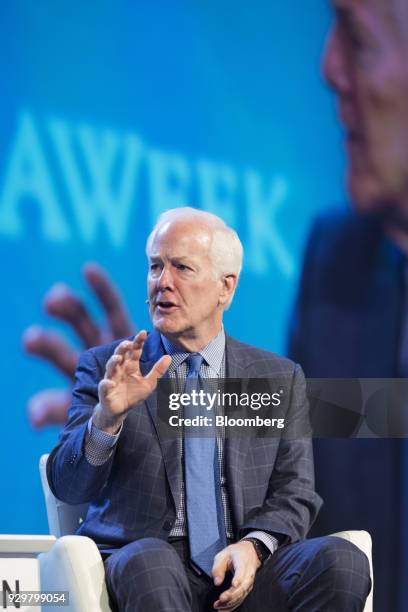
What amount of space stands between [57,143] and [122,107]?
0.84 ft

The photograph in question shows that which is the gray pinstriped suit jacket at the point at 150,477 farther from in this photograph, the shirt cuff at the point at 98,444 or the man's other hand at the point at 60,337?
the man's other hand at the point at 60,337

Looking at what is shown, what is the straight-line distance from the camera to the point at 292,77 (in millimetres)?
3301

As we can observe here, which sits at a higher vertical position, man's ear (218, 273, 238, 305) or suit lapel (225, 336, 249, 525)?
man's ear (218, 273, 238, 305)

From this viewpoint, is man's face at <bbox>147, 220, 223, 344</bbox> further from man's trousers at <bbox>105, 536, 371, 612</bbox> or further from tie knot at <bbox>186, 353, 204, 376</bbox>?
man's trousers at <bbox>105, 536, 371, 612</bbox>

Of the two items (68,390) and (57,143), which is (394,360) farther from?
(57,143)

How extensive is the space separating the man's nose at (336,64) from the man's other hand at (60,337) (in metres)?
1.04

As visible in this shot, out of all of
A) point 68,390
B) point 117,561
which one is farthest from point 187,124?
point 117,561

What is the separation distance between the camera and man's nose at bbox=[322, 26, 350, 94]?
3279 mm

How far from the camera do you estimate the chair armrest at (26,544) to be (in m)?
2.28

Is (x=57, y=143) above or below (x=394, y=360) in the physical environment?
above

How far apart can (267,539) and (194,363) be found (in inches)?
20.1

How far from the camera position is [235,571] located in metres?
2.16

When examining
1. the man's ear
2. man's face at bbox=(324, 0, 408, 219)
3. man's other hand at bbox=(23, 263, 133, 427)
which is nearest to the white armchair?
the man's ear

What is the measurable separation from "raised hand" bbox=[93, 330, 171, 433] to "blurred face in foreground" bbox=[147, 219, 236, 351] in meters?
0.28
